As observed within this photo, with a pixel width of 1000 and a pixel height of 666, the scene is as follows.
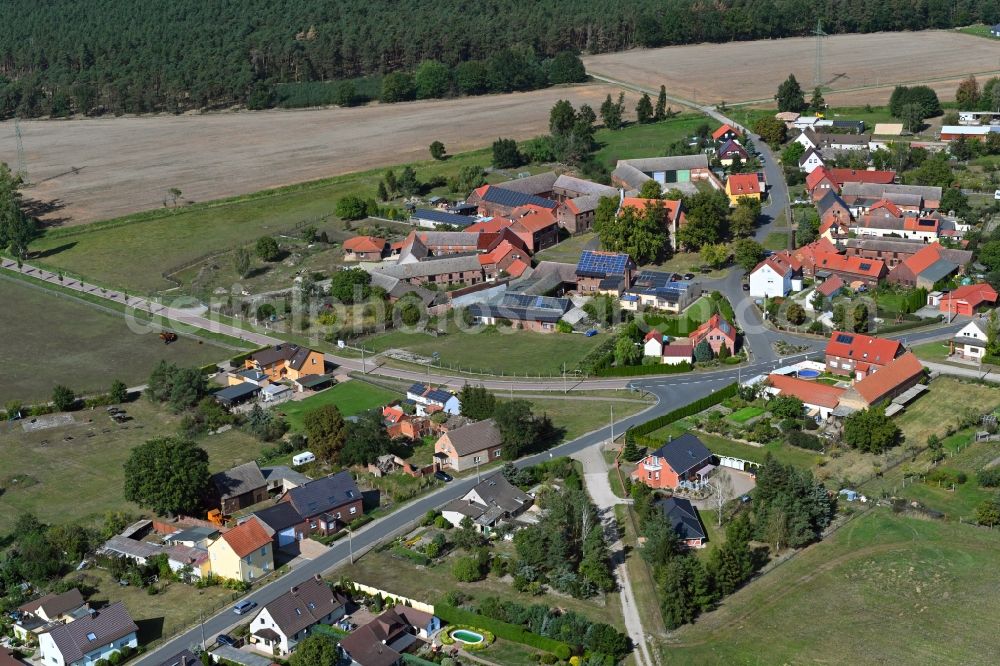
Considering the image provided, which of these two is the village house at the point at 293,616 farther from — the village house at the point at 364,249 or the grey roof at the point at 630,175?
the grey roof at the point at 630,175

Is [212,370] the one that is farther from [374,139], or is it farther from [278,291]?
[374,139]

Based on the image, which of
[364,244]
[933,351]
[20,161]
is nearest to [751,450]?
[933,351]

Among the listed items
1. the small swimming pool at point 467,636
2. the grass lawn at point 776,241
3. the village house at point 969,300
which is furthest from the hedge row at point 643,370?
the small swimming pool at point 467,636

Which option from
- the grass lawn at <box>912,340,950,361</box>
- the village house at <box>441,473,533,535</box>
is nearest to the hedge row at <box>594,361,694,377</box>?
the grass lawn at <box>912,340,950,361</box>

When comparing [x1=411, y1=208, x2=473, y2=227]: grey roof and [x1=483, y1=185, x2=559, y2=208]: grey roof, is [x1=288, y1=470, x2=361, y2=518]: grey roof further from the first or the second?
[x1=483, y1=185, x2=559, y2=208]: grey roof

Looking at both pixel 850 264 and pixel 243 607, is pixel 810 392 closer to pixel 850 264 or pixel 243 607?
pixel 850 264

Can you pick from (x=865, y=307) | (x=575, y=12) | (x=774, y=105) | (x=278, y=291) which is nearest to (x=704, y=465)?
(x=865, y=307)

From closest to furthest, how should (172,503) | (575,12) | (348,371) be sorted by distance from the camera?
(172,503)
(348,371)
(575,12)
